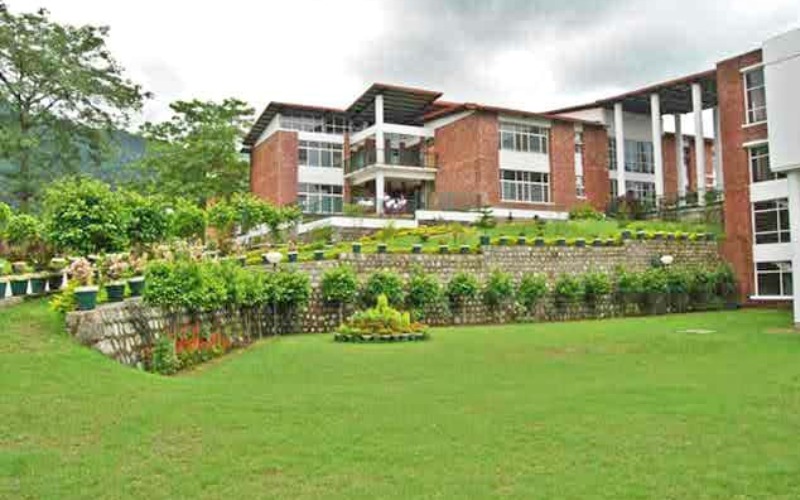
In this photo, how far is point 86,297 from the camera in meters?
10.1

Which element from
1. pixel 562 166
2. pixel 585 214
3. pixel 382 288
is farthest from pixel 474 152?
pixel 382 288

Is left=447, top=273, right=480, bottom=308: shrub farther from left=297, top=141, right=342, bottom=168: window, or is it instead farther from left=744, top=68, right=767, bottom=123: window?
left=297, top=141, right=342, bottom=168: window

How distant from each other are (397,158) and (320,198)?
5413 mm

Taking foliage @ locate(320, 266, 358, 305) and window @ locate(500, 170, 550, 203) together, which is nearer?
foliage @ locate(320, 266, 358, 305)

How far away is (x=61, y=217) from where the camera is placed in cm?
1496

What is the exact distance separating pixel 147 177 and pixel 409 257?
23.5 m

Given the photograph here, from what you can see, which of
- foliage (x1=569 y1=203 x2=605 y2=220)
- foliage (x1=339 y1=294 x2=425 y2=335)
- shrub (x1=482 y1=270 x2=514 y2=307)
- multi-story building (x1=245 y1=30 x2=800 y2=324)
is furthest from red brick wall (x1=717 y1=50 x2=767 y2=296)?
foliage (x1=339 y1=294 x2=425 y2=335)

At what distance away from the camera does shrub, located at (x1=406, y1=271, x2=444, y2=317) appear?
71.7ft

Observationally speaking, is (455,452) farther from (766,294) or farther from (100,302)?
(766,294)

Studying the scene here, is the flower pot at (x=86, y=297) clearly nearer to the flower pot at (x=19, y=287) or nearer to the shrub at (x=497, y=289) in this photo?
the flower pot at (x=19, y=287)

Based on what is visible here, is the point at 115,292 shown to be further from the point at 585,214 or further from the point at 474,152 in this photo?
the point at 585,214

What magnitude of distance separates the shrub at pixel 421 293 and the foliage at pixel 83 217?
9.43m

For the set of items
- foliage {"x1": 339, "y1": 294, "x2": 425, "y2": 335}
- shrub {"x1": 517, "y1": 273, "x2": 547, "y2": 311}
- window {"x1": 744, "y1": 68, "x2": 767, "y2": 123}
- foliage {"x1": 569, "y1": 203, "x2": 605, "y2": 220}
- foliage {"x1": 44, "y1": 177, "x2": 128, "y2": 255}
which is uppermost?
window {"x1": 744, "y1": 68, "x2": 767, "y2": 123}

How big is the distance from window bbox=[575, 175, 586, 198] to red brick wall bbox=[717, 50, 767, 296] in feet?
38.5
